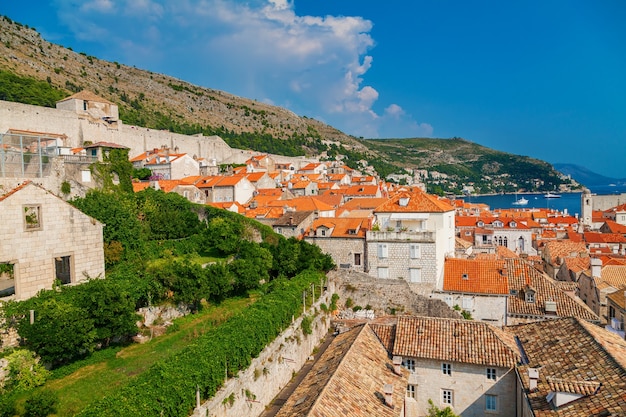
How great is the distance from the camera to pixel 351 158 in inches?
5910

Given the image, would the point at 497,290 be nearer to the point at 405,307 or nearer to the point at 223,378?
the point at 405,307

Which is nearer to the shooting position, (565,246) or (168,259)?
(168,259)

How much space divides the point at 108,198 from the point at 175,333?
995cm

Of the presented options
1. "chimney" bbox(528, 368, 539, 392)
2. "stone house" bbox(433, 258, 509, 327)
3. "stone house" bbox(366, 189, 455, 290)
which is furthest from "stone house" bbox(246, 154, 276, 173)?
"chimney" bbox(528, 368, 539, 392)

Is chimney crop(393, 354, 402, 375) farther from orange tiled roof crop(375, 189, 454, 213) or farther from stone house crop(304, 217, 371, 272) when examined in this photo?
orange tiled roof crop(375, 189, 454, 213)

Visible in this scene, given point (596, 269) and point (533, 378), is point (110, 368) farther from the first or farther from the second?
point (596, 269)

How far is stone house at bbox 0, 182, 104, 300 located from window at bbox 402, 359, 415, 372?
14960 millimetres

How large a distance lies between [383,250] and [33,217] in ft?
75.6

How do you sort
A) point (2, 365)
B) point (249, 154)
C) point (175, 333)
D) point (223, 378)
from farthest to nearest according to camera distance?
point (249, 154) → point (175, 333) → point (223, 378) → point (2, 365)

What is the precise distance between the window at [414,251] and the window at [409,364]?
13326 mm

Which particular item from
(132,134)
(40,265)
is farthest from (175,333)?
(132,134)

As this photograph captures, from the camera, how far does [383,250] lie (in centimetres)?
3294

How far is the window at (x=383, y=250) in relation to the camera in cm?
3291

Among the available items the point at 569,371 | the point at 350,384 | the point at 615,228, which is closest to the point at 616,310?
the point at 569,371
